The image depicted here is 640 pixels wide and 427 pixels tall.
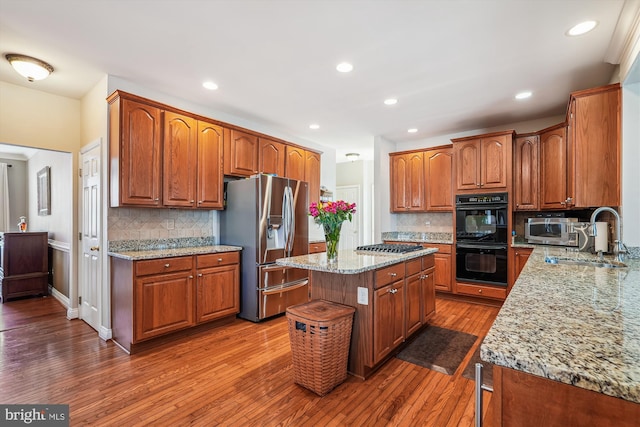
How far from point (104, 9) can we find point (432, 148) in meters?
4.39

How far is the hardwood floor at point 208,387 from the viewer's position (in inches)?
74.2

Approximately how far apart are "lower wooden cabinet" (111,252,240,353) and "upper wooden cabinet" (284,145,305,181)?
1689 millimetres

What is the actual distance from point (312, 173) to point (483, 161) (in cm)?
257

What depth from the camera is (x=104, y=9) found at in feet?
6.74

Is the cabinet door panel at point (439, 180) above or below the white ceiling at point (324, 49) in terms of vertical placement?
below

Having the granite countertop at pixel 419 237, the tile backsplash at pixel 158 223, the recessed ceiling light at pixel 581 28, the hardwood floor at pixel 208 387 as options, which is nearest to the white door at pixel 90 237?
the tile backsplash at pixel 158 223

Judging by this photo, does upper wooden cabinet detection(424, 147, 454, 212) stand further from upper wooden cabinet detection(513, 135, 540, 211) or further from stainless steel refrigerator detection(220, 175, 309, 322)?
stainless steel refrigerator detection(220, 175, 309, 322)

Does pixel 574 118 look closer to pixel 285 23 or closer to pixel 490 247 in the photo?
pixel 490 247

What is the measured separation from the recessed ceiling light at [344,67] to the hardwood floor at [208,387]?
8.74 feet

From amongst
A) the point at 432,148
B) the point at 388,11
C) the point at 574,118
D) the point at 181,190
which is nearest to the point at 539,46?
the point at 574,118

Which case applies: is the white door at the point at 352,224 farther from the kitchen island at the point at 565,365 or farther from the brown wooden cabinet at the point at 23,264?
the kitchen island at the point at 565,365

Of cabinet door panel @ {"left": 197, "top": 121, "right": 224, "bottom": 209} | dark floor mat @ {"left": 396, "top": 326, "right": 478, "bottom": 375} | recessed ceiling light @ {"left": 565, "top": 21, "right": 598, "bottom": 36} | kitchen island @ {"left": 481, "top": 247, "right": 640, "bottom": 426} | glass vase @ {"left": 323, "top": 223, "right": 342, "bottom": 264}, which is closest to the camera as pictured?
kitchen island @ {"left": 481, "top": 247, "right": 640, "bottom": 426}

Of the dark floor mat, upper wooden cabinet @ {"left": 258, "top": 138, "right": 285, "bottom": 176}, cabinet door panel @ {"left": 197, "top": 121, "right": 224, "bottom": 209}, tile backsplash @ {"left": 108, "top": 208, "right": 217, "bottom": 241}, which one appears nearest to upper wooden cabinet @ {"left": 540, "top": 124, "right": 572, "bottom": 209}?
the dark floor mat

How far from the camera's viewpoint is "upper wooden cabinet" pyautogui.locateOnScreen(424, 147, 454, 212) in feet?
15.6
